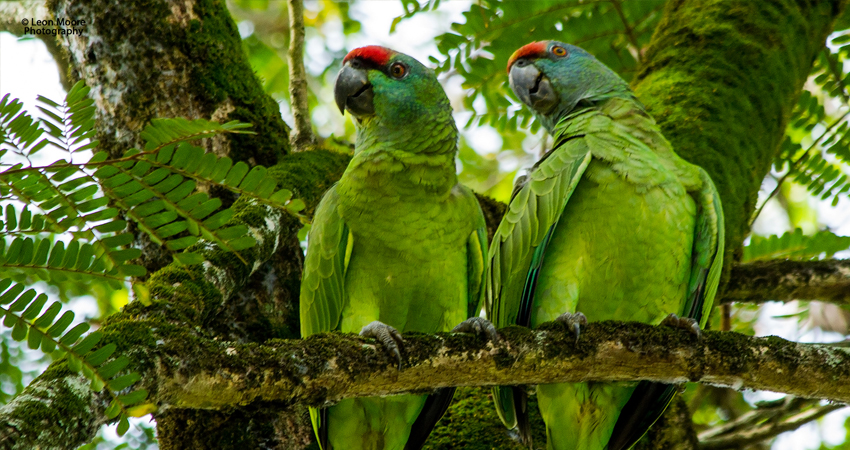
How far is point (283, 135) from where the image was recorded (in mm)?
4125

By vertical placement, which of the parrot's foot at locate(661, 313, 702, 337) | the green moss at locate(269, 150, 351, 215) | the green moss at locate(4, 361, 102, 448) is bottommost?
the green moss at locate(4, 361, 102, 448)

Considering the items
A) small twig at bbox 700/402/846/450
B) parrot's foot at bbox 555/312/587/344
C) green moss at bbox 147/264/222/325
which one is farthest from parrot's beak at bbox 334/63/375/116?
small twig at bbox 700/402/846/450

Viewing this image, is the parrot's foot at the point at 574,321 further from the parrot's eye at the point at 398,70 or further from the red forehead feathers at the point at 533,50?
the red forehead feathers at the point at 533,50

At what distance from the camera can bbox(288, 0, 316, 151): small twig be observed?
4094mm

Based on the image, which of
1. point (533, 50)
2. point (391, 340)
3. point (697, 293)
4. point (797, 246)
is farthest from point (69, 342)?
point (797, 246)

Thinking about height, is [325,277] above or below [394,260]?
below

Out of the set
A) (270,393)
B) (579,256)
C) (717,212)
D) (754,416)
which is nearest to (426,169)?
(579,256)

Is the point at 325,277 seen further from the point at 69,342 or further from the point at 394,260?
the point at 69,342

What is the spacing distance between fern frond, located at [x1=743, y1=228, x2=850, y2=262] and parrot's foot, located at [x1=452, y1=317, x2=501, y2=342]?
2.75 m

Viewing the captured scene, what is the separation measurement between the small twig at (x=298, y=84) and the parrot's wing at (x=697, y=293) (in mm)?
2264

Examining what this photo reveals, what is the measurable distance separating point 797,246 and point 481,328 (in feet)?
9.54

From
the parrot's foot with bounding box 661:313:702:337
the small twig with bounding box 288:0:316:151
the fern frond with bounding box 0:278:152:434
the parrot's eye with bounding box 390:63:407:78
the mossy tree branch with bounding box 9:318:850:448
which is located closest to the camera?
the fern frond with bounding box 0:278:152:434

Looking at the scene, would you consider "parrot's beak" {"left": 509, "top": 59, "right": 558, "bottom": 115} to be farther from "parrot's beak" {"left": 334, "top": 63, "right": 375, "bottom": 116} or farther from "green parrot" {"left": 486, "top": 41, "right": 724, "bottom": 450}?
"parrot's beak" {"left": 334, "top": 63, "right": 375, "bottom": 116}

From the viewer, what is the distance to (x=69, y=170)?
1864mm
